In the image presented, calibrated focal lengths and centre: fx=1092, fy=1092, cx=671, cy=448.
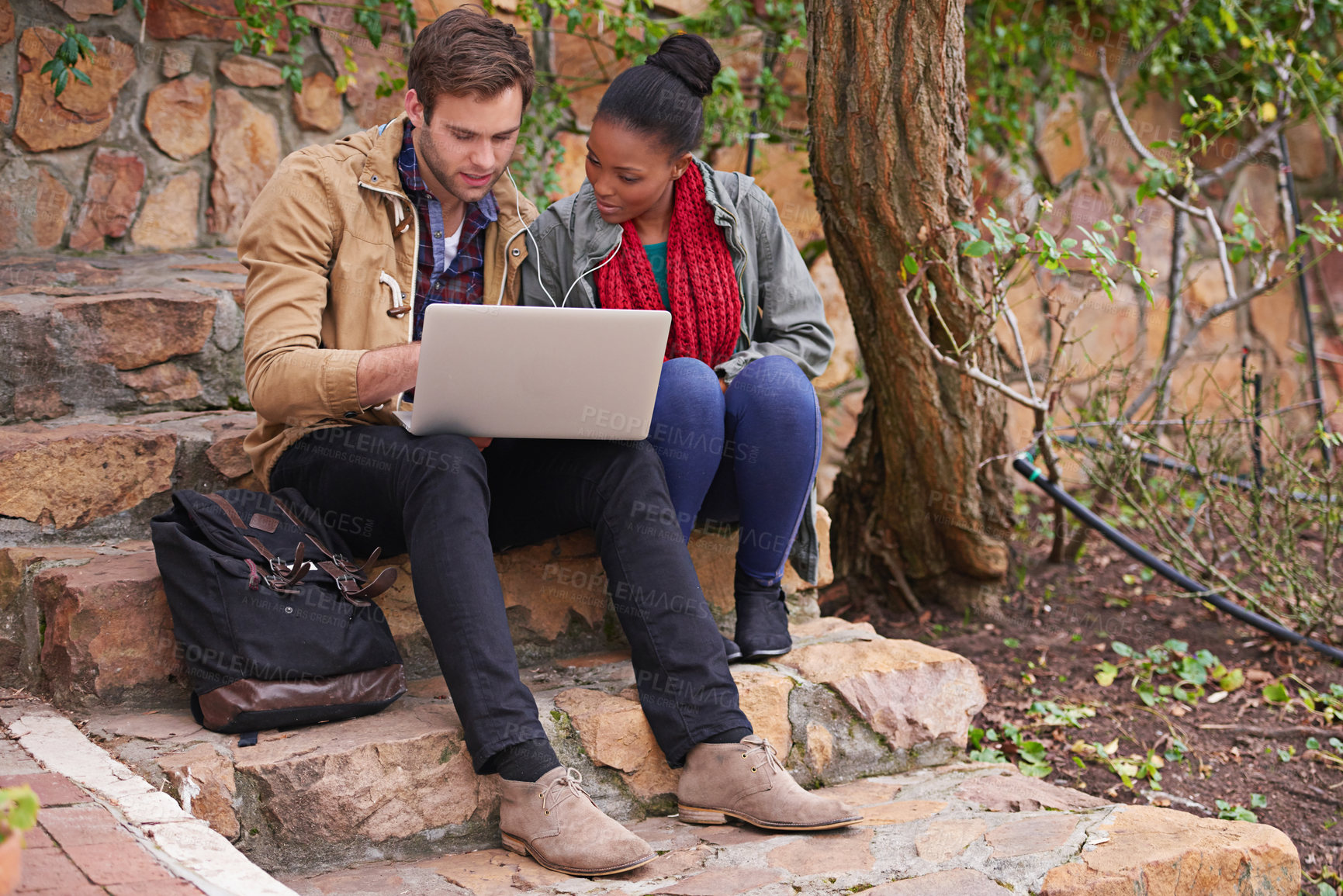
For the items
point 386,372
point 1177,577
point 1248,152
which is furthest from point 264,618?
point 1248,152

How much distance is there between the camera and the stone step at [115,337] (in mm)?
2191

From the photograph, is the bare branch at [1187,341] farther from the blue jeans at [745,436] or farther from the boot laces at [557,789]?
the boot laces at [557,789]

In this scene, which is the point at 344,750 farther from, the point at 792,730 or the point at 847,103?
the point at 847,103

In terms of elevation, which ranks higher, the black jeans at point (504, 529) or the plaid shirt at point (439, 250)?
the plaid shirt at point (439, 250)

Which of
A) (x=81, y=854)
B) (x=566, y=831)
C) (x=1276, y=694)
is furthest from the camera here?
(x=1276, y=694)

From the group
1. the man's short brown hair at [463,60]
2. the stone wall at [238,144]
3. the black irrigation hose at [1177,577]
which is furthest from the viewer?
A: the black irrigation hose at [1177,577]

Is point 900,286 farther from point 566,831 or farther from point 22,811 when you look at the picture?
point 22,811

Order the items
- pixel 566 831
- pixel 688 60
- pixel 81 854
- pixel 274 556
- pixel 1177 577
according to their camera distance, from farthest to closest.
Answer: pixel 1177 577 < pixel 688 60 < pixel 274 556 < pixel 566 831 < pixel 81 854

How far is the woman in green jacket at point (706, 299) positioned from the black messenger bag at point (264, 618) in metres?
0.60

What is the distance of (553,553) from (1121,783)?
130cm

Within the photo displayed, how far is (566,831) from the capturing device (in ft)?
5.16

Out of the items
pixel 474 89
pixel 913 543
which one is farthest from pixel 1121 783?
pixel 474 89

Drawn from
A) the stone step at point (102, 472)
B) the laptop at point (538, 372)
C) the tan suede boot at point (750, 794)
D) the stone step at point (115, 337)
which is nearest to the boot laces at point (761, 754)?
the tan suede boot at point (750, 794)

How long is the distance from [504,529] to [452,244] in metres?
0.55
